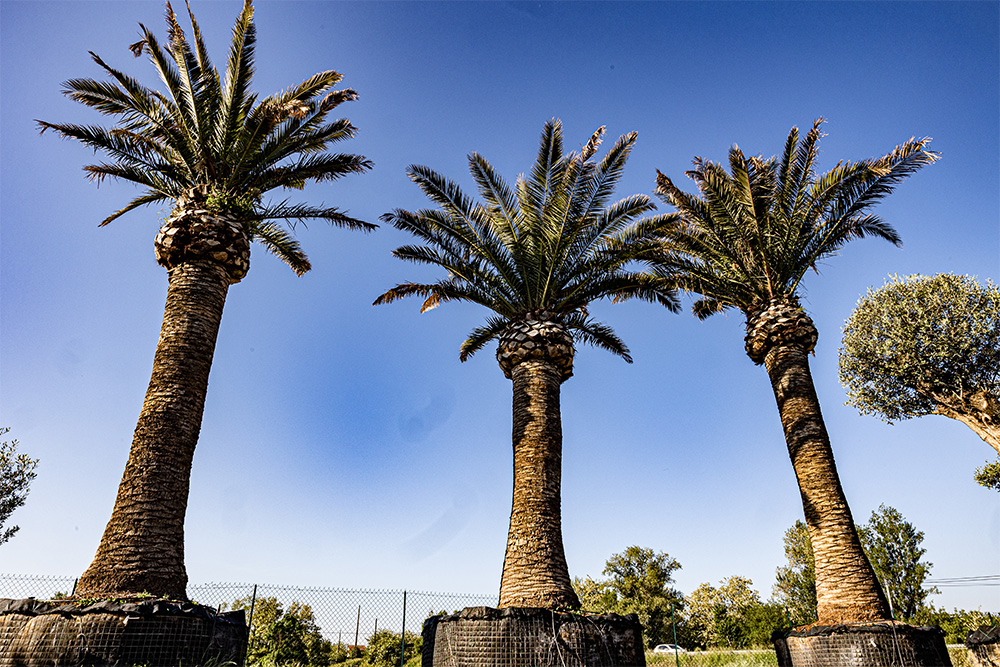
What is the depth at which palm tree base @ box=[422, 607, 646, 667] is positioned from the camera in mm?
8830

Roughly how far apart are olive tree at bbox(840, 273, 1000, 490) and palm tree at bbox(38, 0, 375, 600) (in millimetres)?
15981

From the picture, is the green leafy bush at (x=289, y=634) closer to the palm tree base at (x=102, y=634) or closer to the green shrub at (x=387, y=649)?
the green shrub at (x=387, y=649)

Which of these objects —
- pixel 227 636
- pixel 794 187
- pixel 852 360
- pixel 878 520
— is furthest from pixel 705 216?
pixel 878 520

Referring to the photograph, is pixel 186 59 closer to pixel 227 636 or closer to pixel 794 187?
pixel 227 636

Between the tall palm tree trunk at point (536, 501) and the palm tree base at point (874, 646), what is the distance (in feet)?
14.7

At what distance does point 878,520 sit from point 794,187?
910 inches

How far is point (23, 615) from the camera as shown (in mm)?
7250

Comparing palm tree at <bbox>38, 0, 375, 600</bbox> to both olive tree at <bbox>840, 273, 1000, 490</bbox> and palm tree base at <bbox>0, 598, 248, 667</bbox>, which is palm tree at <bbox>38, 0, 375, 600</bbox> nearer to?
palm tree base at <bbox>0, 598, 248, 667</bbox>

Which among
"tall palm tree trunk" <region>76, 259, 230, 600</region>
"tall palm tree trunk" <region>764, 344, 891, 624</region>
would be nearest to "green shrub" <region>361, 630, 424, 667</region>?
"tall palm tree trunk" <region>76, 259, 230, 600</region>

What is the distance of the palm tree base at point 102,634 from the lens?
702 centimetres

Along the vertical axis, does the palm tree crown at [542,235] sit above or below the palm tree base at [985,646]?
above

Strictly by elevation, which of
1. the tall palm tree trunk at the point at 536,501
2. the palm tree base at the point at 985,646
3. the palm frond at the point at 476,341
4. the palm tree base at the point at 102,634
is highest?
the palm frond at the point at 476,341

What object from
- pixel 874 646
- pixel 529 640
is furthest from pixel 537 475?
pixel 874 646

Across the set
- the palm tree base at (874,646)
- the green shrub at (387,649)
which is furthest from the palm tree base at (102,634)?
the palm tree base at (874,646)
